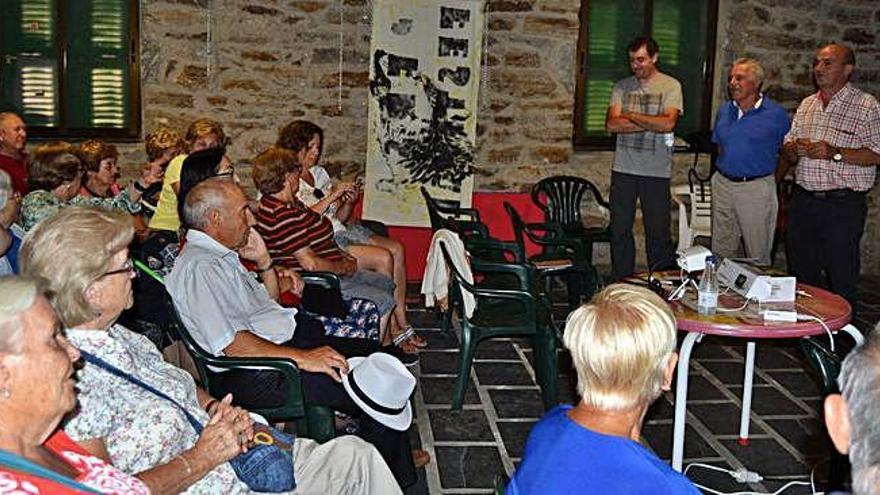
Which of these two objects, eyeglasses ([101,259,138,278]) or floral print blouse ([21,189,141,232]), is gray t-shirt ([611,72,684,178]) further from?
eyeglasses ([101,259,138,278])

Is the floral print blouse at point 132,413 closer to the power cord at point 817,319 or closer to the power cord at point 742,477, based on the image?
the power cord at point 742,477

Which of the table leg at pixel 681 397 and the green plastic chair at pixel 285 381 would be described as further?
the table leg at pixel 681 397

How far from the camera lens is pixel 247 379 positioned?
3.52 metres

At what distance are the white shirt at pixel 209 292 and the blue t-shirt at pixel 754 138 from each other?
3.52 metres

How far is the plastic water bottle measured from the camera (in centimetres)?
378

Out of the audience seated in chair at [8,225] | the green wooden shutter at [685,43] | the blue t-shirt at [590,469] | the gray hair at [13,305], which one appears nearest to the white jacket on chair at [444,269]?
the audience seated in chair at [8,225]

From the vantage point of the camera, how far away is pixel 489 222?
7.50 metres

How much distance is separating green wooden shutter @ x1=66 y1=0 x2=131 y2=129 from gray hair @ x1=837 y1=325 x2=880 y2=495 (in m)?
6.49

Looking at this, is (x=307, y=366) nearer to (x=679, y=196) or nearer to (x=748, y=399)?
(x=748, y=399)

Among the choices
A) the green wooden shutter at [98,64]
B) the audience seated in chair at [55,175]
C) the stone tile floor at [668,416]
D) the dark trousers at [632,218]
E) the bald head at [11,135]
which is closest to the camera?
the stone tile floor at [668,416]

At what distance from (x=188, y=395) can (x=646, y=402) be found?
1247 mm

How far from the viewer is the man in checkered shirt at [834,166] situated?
18.4ft

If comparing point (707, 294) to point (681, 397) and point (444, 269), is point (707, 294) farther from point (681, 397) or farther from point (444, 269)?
point (444, 269)

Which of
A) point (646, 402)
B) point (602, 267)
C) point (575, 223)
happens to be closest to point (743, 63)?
point (575, 223)
